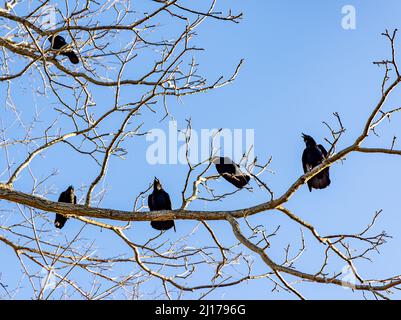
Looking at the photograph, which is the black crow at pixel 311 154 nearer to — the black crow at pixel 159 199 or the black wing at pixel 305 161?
the black wing at pixel 305 161

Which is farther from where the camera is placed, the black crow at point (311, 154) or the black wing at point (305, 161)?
the black wing at point (305, 161)

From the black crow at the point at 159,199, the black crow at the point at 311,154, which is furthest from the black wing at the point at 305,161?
the black crow at the point at 159,199

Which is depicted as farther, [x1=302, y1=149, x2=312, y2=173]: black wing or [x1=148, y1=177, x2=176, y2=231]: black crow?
[x1=302, y1=149, x2=312, y2=173]: black wing

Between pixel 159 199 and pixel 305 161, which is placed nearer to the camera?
pixel 159 199

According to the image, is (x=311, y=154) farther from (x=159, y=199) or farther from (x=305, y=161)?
(x=159, y=199)

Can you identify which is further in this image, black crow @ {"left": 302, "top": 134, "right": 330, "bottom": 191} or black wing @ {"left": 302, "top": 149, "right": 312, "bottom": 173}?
black wing @ {"left": 302, "top": 149, "right": 312, "bottom": 173}

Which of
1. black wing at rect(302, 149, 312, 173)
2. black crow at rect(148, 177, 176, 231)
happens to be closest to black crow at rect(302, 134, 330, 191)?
black wing at rect(302, 149, 312, 173)

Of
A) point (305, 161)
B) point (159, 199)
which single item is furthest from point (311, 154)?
point (159, 199)

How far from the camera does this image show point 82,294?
5.37 metres

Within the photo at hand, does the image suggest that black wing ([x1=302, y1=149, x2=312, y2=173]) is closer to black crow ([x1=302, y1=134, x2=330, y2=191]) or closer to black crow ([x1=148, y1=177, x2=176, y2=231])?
black crow ([x1=302, y1=134, x2=330, y2=191])

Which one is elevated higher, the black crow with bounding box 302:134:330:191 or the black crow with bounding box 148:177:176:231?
the black crow with bounding box 302:134:330:191

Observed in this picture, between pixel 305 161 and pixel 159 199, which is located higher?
pixel 305 161
